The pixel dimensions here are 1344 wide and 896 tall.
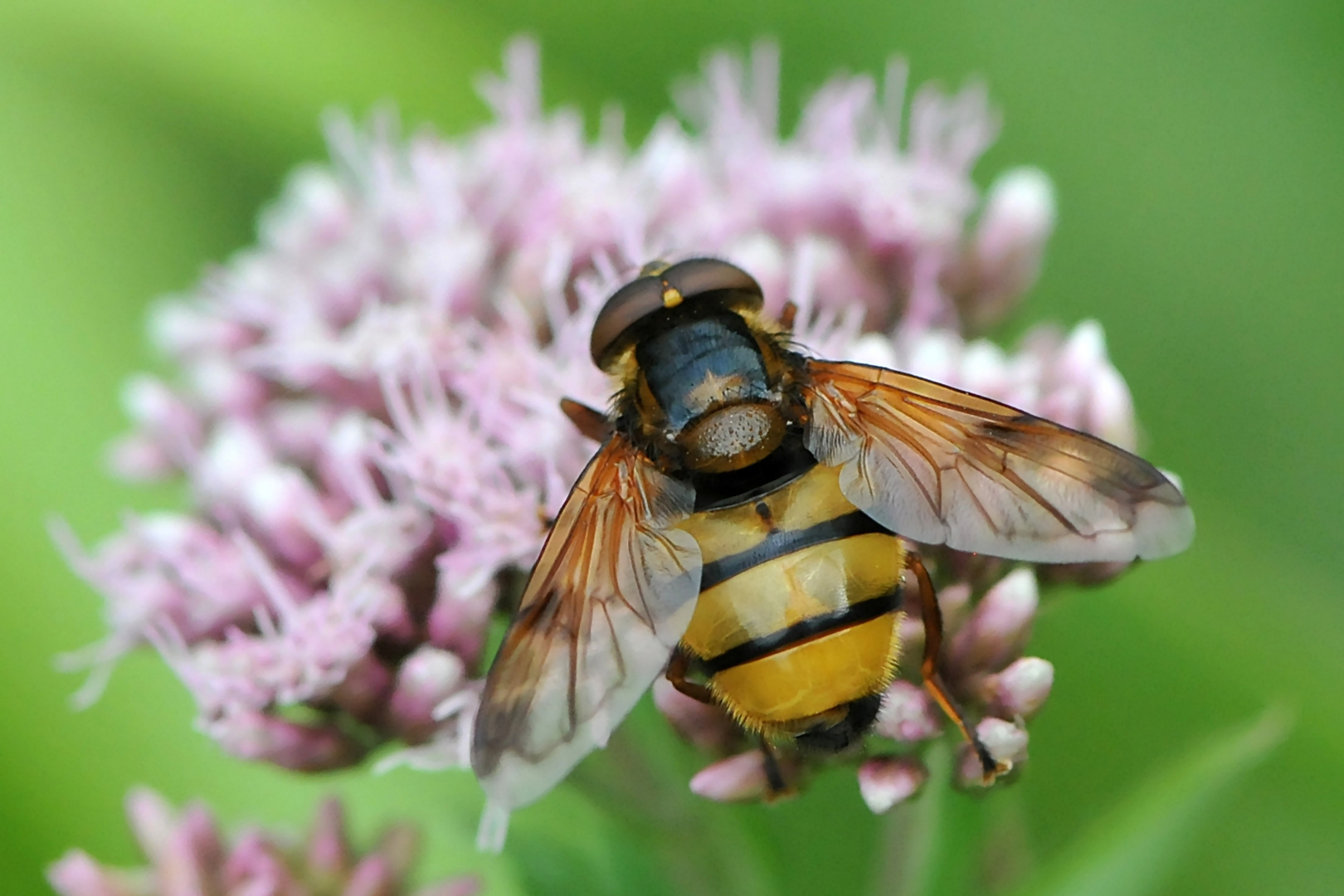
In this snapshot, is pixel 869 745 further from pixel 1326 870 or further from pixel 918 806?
pixel 1326 870

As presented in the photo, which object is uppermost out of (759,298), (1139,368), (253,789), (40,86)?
(40,86)

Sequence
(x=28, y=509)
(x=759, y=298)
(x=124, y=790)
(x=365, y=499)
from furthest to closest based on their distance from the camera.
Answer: (x=28, y=509)
(x=124, y=790)
(x=365, y=499)
(x=759, y=298)

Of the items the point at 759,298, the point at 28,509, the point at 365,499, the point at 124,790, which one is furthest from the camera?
the point at 28,509

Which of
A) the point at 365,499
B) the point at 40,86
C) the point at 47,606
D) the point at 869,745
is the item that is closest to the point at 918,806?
the point at 869,745

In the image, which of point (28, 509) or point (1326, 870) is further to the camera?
point (28, 509)

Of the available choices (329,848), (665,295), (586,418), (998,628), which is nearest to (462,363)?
(586,418)

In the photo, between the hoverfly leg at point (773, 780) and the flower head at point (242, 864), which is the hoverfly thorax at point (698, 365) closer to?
the hoverfly leg at point (773, 780)
